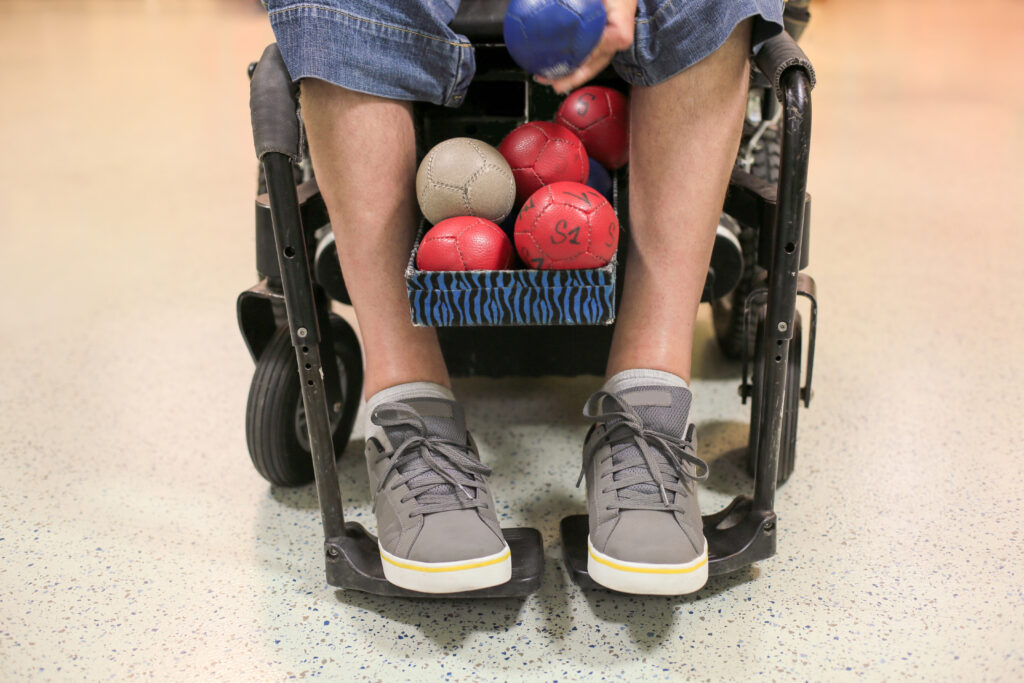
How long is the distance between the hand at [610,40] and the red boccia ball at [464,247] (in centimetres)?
18

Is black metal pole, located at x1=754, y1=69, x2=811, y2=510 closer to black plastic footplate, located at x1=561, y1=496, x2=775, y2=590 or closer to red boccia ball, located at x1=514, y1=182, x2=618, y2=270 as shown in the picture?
black plastic footplate, located at x1=561, y1=496, x2=775, y2=590

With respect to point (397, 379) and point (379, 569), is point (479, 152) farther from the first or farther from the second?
point (379, 569)

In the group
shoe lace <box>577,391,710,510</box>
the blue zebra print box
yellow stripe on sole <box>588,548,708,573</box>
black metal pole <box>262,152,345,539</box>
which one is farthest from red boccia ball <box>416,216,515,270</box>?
yellow stripe on sole <box>588,548,708,573</box>

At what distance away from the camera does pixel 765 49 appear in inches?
38.1

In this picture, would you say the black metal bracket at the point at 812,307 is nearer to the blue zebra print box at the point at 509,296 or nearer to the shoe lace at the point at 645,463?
the shoe lace at the point at 645,463

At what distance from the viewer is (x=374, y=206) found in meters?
1.01

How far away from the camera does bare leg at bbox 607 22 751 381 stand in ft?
3.26

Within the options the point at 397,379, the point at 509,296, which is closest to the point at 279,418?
the point at 397,379

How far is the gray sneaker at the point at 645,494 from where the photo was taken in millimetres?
925

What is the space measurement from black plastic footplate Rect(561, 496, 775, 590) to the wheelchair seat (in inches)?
24.4

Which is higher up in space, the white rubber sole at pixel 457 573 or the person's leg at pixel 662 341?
the person's leg at pixel 662 341

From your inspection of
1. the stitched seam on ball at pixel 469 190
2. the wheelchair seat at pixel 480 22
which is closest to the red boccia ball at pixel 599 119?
the wheelchair seat at pixel 480 22

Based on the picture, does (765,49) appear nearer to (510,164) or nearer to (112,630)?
(510,164)

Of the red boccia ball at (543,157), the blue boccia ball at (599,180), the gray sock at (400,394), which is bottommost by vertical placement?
the gray sock at (400,394)
